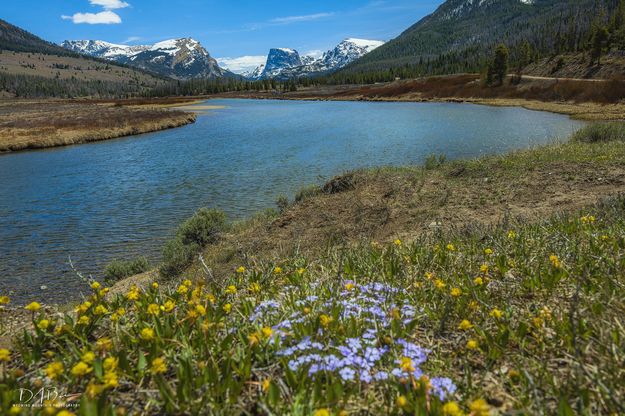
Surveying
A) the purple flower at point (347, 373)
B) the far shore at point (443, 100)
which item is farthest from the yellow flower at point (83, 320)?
the far shore at point (443, 100)

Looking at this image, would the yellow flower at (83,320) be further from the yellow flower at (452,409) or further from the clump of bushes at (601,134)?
the clump of bushes at (601,134)

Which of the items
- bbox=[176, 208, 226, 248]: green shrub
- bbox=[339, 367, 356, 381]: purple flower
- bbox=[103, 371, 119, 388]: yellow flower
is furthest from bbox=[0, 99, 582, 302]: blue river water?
bbox=[339, 367, 356, 381]: purple flower

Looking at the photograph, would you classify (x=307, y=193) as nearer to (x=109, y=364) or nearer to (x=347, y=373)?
(x=347, y=373)

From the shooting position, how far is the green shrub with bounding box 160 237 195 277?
30.7ft

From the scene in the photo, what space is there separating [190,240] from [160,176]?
502 inches

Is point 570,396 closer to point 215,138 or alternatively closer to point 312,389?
point 312,389

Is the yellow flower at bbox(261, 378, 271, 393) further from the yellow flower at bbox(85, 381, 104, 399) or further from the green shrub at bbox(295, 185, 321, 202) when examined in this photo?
the green shrub at bbox(295, 185, 321, 202)

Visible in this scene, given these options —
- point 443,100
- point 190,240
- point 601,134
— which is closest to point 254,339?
point 190,240

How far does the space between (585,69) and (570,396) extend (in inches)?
3609

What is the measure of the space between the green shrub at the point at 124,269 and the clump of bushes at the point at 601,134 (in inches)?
743

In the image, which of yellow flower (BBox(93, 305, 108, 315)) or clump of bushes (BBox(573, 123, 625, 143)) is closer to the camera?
yellow flower (BBox(93, 305, 108, 315))

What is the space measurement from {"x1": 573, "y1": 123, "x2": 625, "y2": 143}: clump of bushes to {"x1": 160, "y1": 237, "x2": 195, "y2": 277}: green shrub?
1767 centimetres

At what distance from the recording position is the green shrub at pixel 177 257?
369 inches

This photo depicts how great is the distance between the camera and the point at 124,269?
9.78 meters
